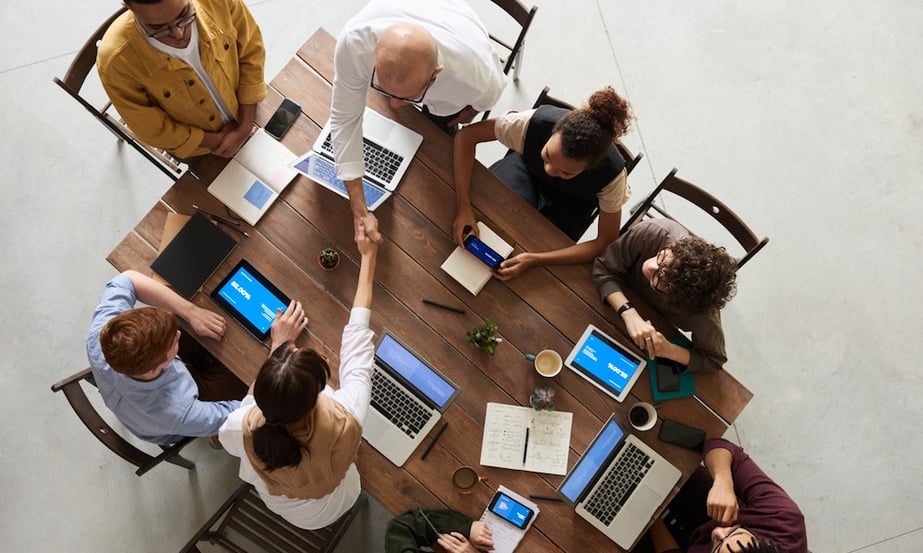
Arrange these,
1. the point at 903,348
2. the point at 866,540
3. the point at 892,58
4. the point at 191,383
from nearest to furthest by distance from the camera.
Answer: the point at 191,383 → the point at 866,540 → the point at 903,348 → the point at 892,58

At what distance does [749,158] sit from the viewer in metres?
3.46

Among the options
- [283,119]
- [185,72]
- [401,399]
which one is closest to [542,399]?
[401,399]

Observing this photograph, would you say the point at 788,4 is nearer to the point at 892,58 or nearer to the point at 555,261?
the point at 892,58

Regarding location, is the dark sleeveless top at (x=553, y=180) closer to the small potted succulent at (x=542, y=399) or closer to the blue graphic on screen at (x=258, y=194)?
the small potted succulent at (x=542, y=399)

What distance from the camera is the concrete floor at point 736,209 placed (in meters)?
2.94

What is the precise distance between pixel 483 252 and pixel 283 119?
93 cm

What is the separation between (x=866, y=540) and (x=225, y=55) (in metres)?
3.60

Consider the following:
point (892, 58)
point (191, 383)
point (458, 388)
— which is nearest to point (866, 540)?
point (458, 388)

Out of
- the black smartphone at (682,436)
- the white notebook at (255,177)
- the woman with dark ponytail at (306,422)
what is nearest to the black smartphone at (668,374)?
the black smartphone at (682,436)

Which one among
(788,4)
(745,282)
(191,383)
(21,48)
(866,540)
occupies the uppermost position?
(788,4)

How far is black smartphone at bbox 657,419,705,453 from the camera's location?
7.29ft

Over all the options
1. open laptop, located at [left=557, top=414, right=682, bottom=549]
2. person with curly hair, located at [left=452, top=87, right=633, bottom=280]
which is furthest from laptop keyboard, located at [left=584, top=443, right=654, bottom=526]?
person with curly hair, located at [left=452, top=87, right=633, bottom=280]

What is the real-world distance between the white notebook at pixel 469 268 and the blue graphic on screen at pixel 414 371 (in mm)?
327

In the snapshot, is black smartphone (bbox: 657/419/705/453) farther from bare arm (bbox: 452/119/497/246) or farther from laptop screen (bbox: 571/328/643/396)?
bare arm (bbox: 452/119/497/246)
